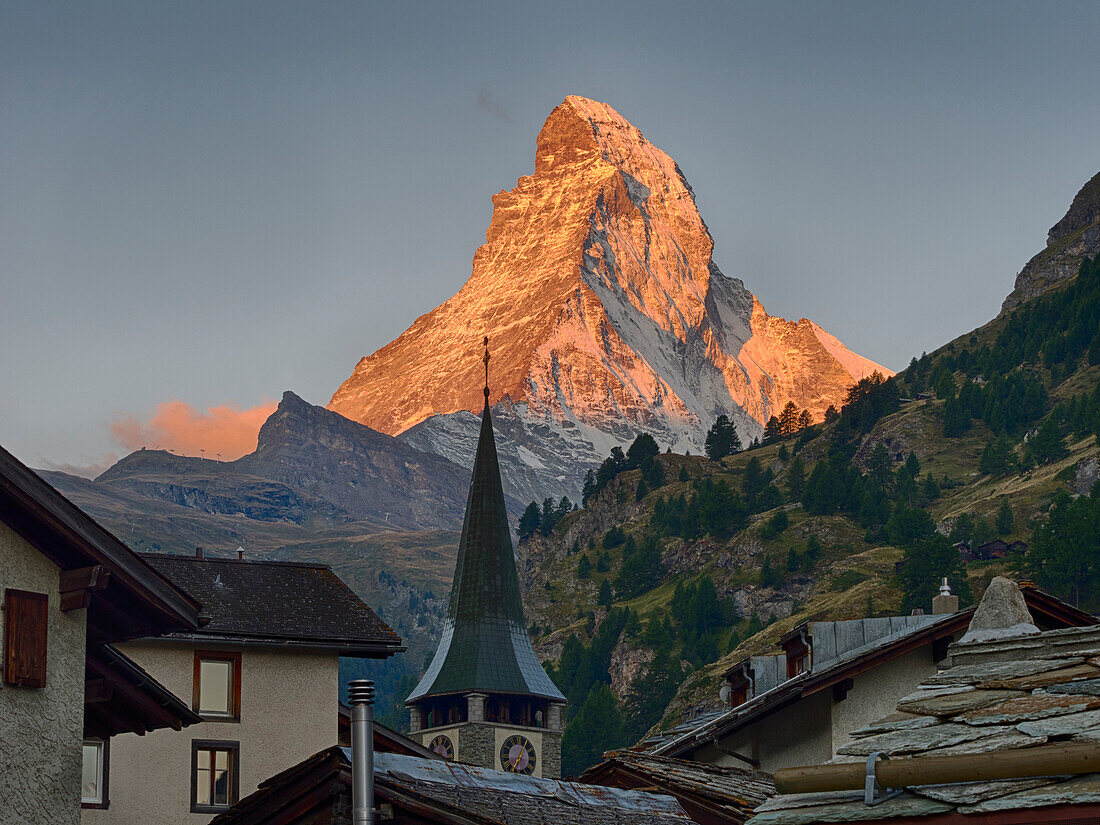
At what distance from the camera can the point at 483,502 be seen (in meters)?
102

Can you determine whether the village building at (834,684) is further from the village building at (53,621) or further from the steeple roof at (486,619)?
the steeple roof at (486,619)

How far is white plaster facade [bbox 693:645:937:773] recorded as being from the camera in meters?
29.7

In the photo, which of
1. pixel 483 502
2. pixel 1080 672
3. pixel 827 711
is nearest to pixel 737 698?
pixel 827 711

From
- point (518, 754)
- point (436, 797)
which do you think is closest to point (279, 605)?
point (436, 797)

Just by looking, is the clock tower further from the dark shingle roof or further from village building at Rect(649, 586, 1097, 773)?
village building at Rect(649, 586, 1097, 773)

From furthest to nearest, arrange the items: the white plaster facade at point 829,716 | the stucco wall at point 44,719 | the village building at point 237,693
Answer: the village building at point 237,693 → the white plaster facade at point 829,716 → the stucco wall at point 44,719

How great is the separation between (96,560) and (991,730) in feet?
32.2

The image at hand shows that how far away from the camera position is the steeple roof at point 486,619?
92.8 meters

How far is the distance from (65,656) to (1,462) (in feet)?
6.90

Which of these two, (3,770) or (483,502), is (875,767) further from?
(483,502)

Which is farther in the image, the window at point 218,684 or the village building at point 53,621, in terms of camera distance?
the window at point 218,684

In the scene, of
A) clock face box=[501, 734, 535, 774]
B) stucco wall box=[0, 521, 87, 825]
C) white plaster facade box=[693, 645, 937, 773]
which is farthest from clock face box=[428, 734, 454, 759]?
stucco wall box=[0, 521, 87, 825]

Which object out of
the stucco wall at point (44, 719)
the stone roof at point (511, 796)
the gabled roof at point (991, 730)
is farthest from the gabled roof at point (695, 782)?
the gabled roof at point (991, 730)

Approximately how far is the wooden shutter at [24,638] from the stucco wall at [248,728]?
1847cm
